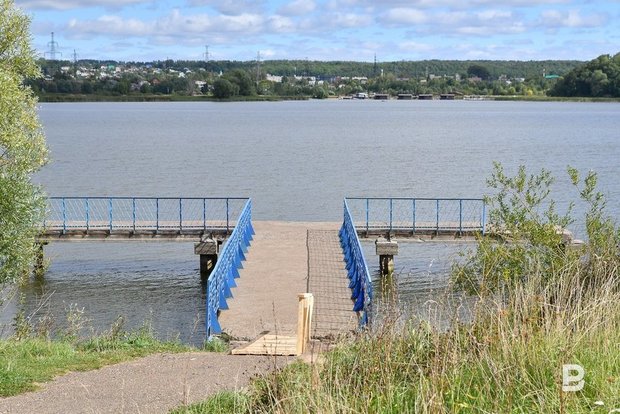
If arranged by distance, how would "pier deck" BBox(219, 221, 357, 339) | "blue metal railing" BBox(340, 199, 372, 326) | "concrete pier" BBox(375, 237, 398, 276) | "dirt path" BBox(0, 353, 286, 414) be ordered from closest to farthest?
"dirt path" BBox(0, 353, 286, 414), "blue metal railing" BBox(340, 199, 372, 326), "pier deck" BBox(219, 221, 357, 339), "concrete pier" BBox(375, 237, 398, 276)

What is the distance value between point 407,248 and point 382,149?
49.6m

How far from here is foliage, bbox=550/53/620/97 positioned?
176 meters

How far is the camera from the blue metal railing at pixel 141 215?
28469 millimetres

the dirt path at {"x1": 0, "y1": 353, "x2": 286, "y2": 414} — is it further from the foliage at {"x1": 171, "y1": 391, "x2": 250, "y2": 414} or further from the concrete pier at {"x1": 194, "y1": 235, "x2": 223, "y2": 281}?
the concrete pier at {"x1": 194, "y1": 235, "x2": 223, "y2": 281}

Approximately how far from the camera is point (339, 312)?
18422 millimetres

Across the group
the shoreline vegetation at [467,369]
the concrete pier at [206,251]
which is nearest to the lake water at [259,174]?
the concrete pier at [206,251]

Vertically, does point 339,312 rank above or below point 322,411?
below

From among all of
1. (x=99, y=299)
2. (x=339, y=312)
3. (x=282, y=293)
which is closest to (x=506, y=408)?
(x=339, y=312)

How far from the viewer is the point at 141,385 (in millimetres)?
10422

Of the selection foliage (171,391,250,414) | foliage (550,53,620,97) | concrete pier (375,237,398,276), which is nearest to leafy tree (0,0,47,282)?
foliage (171,391,250,414)

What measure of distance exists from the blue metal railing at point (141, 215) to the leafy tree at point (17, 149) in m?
9.34

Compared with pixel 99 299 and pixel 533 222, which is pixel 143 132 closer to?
pixel 99 299

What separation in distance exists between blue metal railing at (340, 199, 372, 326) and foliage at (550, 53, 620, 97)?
162033mm

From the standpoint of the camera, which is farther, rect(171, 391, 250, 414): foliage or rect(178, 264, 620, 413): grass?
rect(171, 391, 250, 414): foliage
